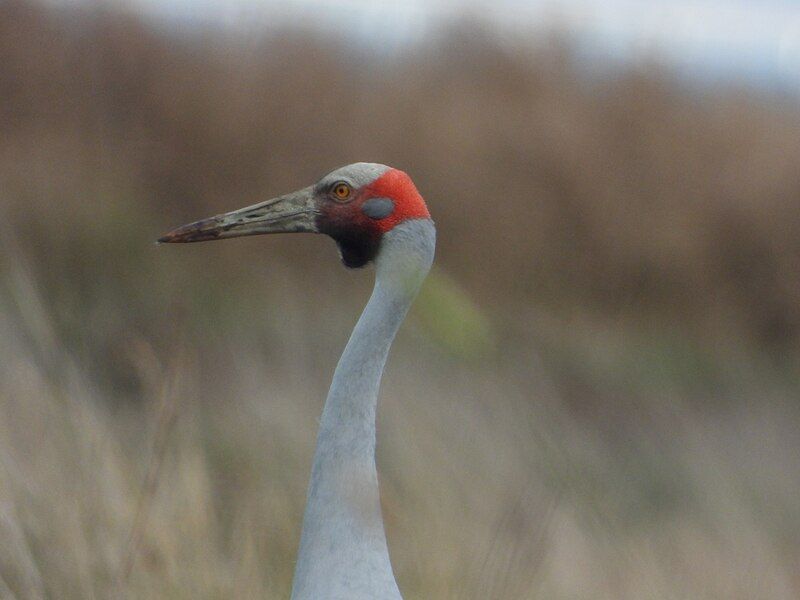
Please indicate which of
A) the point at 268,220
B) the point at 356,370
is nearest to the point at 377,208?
the point at 268,220

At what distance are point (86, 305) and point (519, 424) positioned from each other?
11.3 ft

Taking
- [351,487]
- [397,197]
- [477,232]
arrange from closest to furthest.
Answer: [351,487] → [397,197] → [477,232]

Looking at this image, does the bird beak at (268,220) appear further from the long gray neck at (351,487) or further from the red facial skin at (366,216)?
the long gray neck at (351,487)

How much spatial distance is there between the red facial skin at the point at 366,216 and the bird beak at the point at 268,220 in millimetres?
33

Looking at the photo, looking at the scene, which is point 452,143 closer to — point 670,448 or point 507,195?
point 507,195

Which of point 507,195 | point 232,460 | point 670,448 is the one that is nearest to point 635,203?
point 507,195

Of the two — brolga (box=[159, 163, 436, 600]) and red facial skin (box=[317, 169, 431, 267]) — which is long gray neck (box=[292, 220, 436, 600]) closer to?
brolga (box=[159, 163, 436, 600])

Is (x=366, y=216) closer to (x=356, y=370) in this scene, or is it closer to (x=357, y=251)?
(x=357, y=251)

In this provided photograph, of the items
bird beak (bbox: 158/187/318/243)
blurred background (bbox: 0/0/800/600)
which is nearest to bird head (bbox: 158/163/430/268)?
bird beak (bbox: 158/187/318/243)

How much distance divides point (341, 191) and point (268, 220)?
0.57 feet

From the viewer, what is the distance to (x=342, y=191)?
92.5 inches

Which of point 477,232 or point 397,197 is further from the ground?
point 397,197

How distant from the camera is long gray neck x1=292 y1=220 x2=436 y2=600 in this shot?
219 cm

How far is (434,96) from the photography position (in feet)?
32.8
